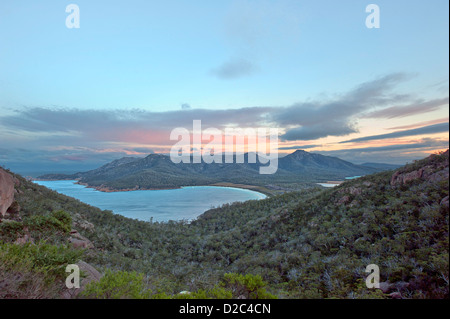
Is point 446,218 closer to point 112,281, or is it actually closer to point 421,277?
point 421,277

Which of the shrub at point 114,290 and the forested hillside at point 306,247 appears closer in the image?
the shrub at point 114,290

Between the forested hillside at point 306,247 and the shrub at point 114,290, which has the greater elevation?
the shrub at point 114,290

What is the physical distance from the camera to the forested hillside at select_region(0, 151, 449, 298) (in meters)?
4.56

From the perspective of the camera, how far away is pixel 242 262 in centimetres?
1084

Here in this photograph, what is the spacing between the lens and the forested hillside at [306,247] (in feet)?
15.0

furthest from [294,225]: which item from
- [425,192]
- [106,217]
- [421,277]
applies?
[106,217]

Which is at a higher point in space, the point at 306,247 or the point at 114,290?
the point at 114,290

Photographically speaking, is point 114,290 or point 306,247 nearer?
point 114,290

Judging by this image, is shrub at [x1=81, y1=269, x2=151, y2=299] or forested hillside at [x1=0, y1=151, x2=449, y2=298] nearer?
shrub at [x1=81, y1=269, x2=151, y2=299]

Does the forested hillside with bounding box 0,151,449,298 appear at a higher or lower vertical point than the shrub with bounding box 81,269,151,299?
lower

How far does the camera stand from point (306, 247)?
33.2 feet
